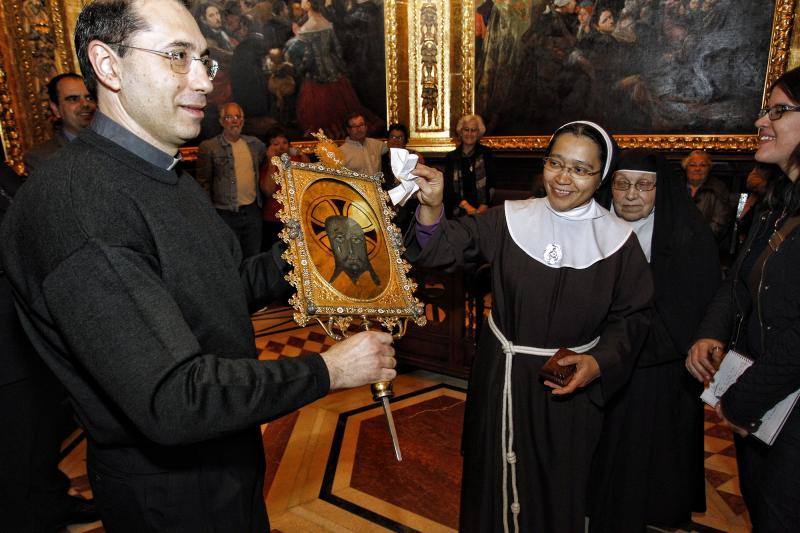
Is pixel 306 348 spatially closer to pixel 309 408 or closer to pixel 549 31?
pixel 309 408

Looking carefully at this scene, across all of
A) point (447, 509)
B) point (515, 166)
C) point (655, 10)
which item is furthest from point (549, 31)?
point (447, 509)

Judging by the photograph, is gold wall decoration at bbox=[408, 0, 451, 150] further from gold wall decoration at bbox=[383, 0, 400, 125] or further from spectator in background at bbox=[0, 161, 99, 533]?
spectator in background at bbox=[0, 161, 99, 533]

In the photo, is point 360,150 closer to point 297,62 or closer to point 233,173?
point 233,173

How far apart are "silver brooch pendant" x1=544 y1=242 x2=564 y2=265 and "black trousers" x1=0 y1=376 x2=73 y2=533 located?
8.26 feet

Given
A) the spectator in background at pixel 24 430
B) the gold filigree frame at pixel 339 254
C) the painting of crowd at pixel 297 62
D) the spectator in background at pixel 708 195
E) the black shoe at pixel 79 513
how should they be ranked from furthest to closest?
the painting of crowd at pixel 297 62
the spectator in background at pixel 708 195
the black shoe at pixel 79 513
the spectator in background at pixel 24 430
the gold filigree frame at pixel 339 254

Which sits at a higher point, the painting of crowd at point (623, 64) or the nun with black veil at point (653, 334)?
the painting of crowd at point (623, 64)

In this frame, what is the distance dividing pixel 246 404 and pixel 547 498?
1561 mm

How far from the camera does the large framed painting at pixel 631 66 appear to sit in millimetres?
6805

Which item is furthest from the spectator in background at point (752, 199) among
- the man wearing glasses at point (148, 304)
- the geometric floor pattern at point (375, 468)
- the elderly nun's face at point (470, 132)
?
the man wearing glasses at point (148, 304)

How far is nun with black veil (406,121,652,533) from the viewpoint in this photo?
208 cm

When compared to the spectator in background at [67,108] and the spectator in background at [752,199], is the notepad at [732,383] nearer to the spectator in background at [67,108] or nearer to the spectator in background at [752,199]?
the spectator in background at [752,199]

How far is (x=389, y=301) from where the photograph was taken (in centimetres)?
163

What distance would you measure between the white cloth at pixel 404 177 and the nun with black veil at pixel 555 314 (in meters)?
0.08

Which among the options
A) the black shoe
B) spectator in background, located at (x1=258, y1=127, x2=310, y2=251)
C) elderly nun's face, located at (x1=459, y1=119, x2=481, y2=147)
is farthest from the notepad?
spectator in background, located at (x1=258, y1=127, x2=310, y2=251)
